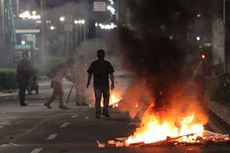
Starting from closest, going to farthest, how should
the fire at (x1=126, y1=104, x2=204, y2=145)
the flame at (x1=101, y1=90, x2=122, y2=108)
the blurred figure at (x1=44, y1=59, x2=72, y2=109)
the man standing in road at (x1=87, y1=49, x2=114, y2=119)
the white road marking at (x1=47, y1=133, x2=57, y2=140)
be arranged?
the fire at (x1=126, y1=104, x2=204, y2=145)
the white road marking at (x1=47, y1=133, x2=57, y2=140)
the man standing in road at (x1=87, y1=49, x2=114, y2=119)
the blurred figure at (x1=44, y1=59, x2=72, y2=109)
the flame at (x1=101, y1=90, x2=122, y2=108)

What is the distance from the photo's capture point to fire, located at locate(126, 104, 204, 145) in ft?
37.4

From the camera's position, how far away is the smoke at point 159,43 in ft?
36.9

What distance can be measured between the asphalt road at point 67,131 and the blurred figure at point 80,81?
124 cm

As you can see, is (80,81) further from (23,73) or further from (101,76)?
(101,76)

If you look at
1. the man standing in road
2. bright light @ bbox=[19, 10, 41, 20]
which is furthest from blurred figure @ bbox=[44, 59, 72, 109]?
bright light @ bbox=[19, 10, 41, 20]

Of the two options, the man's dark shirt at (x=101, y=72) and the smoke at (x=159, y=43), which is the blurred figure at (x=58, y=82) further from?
the smoke at (x=159, y=43)

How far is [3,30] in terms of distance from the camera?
36.4 meters

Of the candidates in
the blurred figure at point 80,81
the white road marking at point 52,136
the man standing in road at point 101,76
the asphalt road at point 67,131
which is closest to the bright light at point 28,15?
the blurred figure at point 80,81

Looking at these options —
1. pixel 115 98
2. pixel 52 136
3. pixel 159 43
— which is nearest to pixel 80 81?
pixel 115 98

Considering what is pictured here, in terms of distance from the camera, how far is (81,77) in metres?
21.5

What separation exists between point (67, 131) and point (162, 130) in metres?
2.67

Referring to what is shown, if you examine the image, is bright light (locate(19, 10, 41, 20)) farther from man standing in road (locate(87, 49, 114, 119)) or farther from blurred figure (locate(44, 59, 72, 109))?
man standing in road (locate(87, 49, 114, 119))

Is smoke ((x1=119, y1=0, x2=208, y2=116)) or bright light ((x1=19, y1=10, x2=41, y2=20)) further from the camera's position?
bright light ((x1=19, y1=10, x2=41, y2=20))

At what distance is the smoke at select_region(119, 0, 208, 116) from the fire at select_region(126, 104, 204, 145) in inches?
10.2
